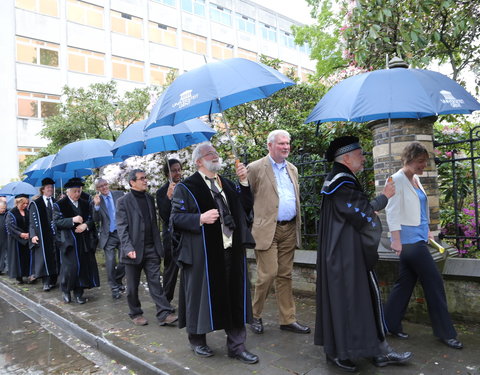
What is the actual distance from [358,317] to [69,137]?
43.7ft

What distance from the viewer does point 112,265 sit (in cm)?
695

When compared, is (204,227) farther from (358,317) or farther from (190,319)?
(358,317)

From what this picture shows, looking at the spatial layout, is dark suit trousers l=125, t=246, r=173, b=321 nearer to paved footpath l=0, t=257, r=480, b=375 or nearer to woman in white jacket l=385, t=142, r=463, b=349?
paved footpath l=0, t=257, r=480, b=375

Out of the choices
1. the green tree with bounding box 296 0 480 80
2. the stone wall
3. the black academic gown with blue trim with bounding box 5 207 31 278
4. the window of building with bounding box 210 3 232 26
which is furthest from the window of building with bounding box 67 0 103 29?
the stone wall

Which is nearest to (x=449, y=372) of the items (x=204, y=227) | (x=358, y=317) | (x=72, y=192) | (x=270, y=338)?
(x=358, y=317)

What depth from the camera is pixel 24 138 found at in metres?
24.1

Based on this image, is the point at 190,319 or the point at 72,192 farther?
the point at 72,192

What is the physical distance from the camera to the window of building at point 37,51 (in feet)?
78.2

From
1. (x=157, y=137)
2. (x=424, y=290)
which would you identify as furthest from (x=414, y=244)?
(x=157, y=137)

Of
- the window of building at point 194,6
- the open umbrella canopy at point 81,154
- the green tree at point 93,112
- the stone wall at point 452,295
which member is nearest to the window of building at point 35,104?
the green tree at point 93,112

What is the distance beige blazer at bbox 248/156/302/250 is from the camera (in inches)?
176

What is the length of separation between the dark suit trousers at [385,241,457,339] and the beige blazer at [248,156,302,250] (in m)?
1.19

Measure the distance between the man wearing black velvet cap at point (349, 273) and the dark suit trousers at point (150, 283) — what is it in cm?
237

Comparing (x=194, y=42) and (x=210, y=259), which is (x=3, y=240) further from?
(x=194, y=42)
